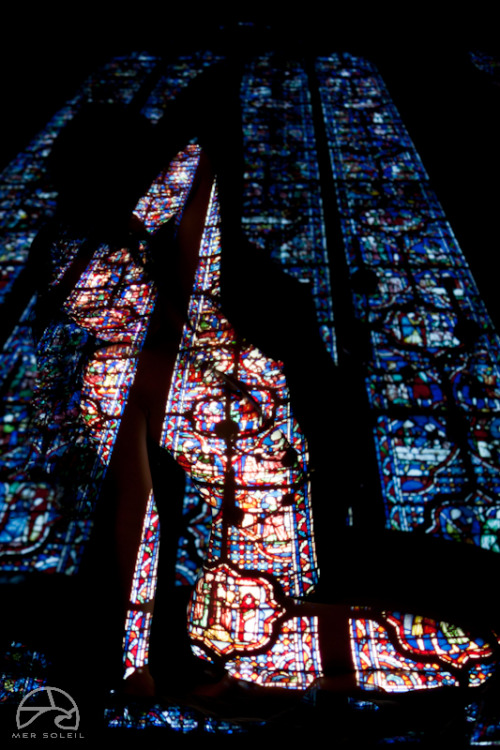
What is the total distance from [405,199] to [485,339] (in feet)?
4.69

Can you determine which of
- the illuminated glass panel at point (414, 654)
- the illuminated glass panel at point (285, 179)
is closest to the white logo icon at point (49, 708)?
the illuminated glass panel at point (414, 654)

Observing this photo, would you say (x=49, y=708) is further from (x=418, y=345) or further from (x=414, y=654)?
(x=418, y=345)

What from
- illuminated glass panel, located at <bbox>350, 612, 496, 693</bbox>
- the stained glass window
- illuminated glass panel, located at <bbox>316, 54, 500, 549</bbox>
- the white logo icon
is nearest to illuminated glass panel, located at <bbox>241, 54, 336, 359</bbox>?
the stained glass window

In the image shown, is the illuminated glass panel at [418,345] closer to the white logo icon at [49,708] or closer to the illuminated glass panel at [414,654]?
the illuminated glass panel at [414,654]

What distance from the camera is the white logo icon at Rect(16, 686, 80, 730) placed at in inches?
67.1

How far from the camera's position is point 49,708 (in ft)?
5.74

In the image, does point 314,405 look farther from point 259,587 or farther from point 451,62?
point 451,62

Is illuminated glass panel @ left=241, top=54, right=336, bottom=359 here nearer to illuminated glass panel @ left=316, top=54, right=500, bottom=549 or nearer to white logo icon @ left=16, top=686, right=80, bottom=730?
illuminated glass panel @ left=316, top=54, right=500, bottom=549

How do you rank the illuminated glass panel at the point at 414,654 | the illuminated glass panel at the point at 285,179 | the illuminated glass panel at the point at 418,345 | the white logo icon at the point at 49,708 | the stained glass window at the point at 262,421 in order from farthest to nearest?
1. the illuminated glass panel at the point at 285,179
2. the illuminated glass panel at the point at 418,345
3. the stained glass window at the point at 262,421
4. the illuminated glass panel at the point at 414,654
5. the white logo icon at the point at 49,708

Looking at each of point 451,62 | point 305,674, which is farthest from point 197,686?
point 451,62

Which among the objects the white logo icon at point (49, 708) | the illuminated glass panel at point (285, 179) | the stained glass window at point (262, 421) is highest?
the illuminated glass panel at point (285, 179)

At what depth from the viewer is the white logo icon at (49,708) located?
1703mm

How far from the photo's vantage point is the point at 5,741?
161 centimetres

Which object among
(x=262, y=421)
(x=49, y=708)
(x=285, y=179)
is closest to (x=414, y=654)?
(x=262, y=421)
